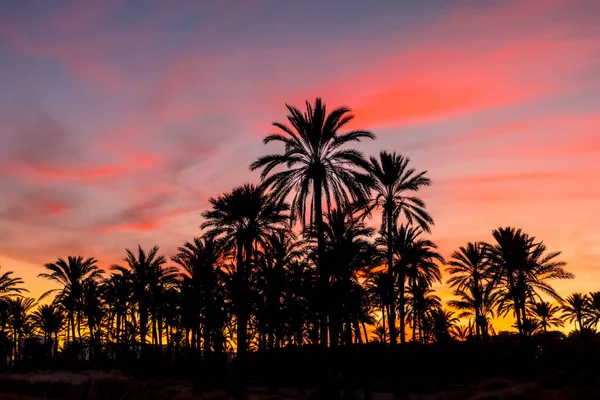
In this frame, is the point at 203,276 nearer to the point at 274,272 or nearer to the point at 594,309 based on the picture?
the point at 274,272

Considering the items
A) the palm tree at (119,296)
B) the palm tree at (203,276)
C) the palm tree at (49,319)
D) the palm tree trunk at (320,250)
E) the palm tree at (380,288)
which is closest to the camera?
the palm tree trunk at (320,250)

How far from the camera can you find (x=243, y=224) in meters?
43.5

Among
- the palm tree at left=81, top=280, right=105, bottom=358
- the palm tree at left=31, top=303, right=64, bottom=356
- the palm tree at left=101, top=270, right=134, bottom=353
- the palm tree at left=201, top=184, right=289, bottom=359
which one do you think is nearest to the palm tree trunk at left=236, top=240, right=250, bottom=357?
the palm tree at left=201, top=184, right=289, bottom=359

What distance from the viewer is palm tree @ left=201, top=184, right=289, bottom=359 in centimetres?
4234

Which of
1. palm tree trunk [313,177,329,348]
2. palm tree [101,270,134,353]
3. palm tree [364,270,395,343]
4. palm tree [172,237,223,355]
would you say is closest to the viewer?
palm tree trunk [313,177,329,348]

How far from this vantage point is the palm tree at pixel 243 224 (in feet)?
139

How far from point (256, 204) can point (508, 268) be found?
Answer: 22.3 m

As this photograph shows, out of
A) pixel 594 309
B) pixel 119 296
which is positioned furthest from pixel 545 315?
pixel 119 296

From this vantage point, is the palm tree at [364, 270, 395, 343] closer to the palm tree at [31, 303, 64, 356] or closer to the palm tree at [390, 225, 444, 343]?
the palm tree at [390, 225, 444, 343]

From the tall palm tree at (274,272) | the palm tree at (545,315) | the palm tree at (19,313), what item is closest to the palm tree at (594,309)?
the palm tree at (545,315)

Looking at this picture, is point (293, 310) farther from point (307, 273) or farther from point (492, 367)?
point (492, 367)

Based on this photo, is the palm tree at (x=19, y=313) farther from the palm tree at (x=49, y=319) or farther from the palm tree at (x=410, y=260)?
the palm tree at (x=410, y=260)

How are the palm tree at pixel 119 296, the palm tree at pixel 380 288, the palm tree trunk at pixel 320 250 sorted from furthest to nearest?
the palm tree at pixel 119 296, the palm tree at pixel 380 288, the palm tree trunk at pixel 320 250

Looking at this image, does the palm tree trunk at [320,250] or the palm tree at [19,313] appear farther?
the palm tree at [19,313]
